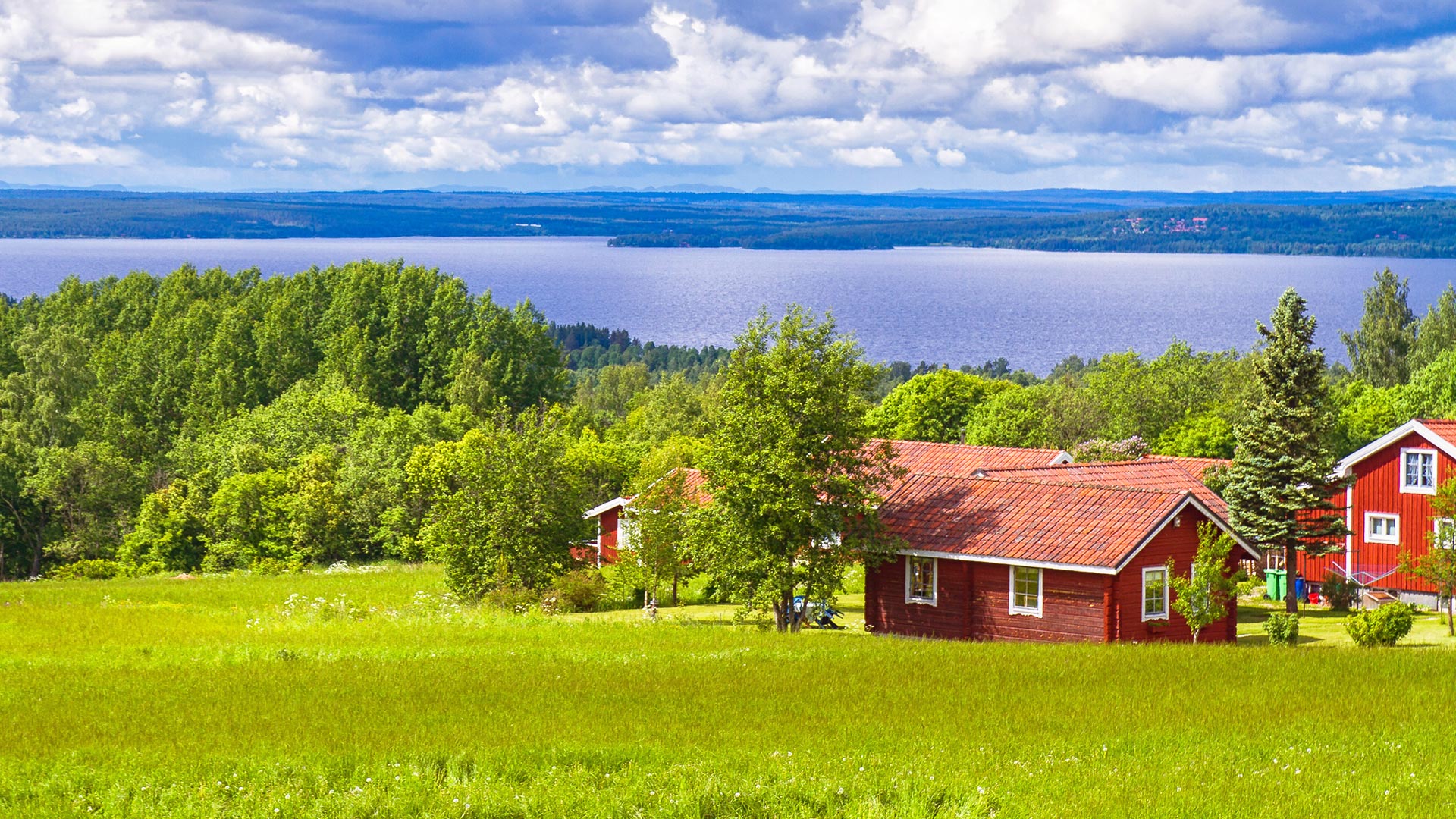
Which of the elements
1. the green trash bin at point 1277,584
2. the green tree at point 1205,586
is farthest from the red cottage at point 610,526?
the green trash bin at point 1277,584

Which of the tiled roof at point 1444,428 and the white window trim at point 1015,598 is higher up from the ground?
the tiled roof at point 1444,428

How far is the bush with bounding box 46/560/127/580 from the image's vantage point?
211ft

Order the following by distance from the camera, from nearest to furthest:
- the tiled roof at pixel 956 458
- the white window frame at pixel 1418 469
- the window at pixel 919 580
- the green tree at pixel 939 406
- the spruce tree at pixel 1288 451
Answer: the window at pixel 919 580, the spruce tree at pixel 1288 451, the white window frame at pixel 1418 469, the tiled roof at pixel 956 458, the green tree at pixel 939 406

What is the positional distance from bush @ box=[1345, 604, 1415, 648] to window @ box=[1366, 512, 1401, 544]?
15.3 metres

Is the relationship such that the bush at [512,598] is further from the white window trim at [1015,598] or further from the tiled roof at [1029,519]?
the white window trim at [1015,598]

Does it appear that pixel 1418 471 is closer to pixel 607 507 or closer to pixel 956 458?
pixel 956 458

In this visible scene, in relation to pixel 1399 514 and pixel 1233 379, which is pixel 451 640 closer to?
pixel 1399 514

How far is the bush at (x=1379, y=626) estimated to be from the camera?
29.7 metres

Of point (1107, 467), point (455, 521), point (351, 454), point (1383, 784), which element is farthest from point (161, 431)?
point (1383, 784)

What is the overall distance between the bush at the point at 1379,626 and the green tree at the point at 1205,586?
2.88 metres

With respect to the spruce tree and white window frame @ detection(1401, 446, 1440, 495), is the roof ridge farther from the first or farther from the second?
white window frame @ detection(1401, 446, 1440, 495)

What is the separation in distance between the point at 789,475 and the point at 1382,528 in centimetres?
2154

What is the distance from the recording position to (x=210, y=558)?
2608 inches

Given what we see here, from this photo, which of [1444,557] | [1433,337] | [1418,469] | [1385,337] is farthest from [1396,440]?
[1385,337]
